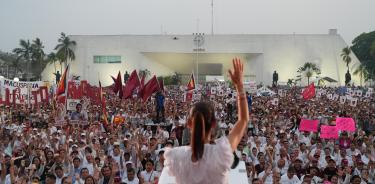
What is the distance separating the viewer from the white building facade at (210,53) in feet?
167

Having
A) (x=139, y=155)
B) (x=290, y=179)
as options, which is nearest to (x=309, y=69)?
(x=139, y=155)

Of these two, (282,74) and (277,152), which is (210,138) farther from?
(282,74)

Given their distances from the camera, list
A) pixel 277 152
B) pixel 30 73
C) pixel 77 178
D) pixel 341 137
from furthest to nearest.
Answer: pixel 30 73, pixel 341 137, pixel 277 152, pixel 77 178

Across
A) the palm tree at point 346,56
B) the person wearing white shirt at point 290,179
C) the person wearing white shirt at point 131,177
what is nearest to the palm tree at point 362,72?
the palm tree at point 346,56

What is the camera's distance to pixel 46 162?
7629 mm

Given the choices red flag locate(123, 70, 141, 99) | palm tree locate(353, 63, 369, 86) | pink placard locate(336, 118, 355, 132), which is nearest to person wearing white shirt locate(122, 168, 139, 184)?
pink placard locate(336, 118, 355, 132)

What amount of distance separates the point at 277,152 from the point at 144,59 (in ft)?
146

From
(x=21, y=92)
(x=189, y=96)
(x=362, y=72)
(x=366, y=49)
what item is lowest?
(x=189, y=96)

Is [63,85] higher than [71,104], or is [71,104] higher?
[63,85]

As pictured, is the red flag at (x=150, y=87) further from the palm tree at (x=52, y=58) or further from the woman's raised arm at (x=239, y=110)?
the palm tree at (x=52, y=58)

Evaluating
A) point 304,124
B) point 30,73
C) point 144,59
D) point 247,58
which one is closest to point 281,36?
point 247,58

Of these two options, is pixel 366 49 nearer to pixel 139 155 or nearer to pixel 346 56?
pixel 346 56

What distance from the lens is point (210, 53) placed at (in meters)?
52.6

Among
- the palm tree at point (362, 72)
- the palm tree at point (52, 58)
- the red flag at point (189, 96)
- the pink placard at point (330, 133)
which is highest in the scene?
the palm tree at point (52, 58)
